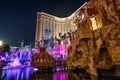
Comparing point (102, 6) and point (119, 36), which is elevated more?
point (102, 6)

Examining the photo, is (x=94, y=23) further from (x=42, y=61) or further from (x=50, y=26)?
(x=50, y=26)

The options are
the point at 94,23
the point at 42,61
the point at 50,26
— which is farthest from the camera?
the point at 50,26

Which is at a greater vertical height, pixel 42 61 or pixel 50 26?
pixel 50 26

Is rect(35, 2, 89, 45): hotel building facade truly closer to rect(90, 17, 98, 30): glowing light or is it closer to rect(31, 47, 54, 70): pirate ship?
rect(31, 47, 54, 70): pirate ship

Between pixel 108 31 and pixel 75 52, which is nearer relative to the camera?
pixel 108 31

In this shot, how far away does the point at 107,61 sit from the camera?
1627cm

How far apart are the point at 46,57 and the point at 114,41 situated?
87.1 feet

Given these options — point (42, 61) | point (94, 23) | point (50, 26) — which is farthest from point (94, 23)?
point (50, 26)

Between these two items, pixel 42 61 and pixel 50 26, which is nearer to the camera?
pixel 42 61

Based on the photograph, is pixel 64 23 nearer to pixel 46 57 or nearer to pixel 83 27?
pixel 46 57

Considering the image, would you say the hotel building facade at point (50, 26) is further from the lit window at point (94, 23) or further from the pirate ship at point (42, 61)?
the lit window at point (94, 23)

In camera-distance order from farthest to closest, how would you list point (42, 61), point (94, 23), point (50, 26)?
point (50, 26) → point (42, 61) → point (94, 23)

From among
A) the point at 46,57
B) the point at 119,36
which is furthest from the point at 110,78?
the point at 46,57

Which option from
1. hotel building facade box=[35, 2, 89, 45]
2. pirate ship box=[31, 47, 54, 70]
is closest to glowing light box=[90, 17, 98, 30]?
pirate ship box=[31, 47, 54, 70]
